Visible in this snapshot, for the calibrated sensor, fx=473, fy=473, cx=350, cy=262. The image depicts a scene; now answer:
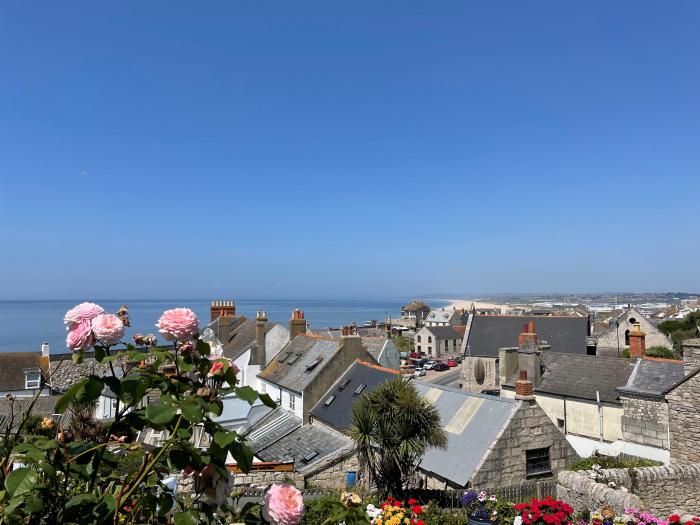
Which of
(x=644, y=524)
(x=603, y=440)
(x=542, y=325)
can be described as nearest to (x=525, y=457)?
(x=644, y=524)

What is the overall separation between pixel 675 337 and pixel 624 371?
49482 millimetres

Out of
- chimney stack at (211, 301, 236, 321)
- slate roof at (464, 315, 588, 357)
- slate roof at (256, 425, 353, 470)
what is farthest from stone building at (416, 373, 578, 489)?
chimney stack at (211, 301, 236, 321)

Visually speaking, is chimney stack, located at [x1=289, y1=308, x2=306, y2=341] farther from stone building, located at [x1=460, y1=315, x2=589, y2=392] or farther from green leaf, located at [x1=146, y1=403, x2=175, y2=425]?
green leaf, located at [x1=146, y1=403, x2=175, y2=425]

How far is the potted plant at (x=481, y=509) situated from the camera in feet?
29.8

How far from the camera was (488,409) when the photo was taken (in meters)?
15.9

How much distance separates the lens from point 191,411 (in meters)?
2.50

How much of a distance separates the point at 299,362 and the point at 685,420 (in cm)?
1800

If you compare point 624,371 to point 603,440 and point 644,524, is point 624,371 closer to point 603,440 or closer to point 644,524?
point 603,440

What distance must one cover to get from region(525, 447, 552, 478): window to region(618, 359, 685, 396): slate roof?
7805 millimetres

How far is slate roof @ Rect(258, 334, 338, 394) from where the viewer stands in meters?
24.6

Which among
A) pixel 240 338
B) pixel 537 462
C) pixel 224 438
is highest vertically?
pixel 224 438

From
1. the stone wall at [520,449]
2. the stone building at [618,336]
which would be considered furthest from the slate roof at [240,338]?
the stone building at [618,336]

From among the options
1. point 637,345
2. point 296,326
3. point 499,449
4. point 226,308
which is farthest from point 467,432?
point 226,308

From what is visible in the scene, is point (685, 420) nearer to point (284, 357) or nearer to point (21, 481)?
point (284, 357)
